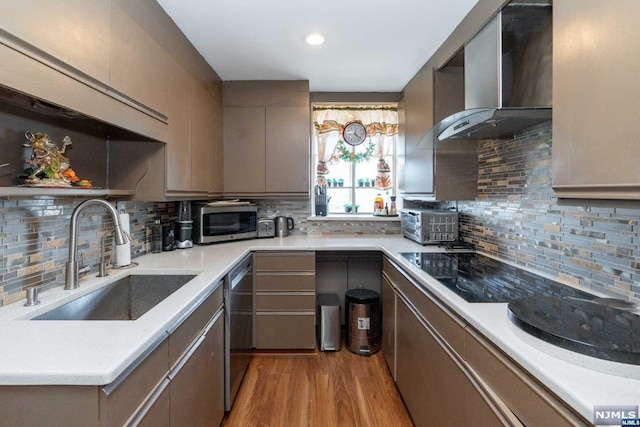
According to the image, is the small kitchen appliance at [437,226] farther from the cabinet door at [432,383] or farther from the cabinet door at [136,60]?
the cabinet door at [136,60]

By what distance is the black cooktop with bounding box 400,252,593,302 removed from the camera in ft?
4.29

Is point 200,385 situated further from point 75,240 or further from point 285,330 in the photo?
point 285,330

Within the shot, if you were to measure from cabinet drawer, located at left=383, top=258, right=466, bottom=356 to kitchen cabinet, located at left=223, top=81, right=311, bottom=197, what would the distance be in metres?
1.43

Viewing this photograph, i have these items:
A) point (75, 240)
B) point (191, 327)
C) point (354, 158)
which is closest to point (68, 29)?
point (75, 240)

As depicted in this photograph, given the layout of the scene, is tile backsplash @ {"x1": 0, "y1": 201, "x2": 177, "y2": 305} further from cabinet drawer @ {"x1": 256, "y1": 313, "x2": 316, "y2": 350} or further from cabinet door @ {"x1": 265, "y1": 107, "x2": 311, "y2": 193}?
cabinet door @ {"x1": 265, "y1": 107, "x2": 311, "y2": 193}

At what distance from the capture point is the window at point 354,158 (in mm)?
3326

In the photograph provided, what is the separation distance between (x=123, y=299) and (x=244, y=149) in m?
1.72

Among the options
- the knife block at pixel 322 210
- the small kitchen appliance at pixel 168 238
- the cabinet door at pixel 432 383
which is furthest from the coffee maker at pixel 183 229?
the cabinet door at pixel 432 383

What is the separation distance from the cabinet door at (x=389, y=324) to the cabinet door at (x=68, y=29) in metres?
1.99

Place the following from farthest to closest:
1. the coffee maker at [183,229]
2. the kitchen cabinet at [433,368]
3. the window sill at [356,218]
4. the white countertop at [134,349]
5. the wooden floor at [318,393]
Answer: the window sill at [356,218] < the coffee maker at [183,229] < the wooden floor at [318,393] < the kitchen cabinet at [433,368] < the white countertop at [134,349]

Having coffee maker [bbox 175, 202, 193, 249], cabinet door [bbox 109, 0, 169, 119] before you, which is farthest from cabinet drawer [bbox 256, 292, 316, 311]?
cabinet door [bbox 109, 0, 169, 119]

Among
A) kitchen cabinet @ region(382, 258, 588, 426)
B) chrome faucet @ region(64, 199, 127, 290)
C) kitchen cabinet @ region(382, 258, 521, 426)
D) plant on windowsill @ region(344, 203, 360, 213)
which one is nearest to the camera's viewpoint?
kitchen cabinet @ region(382, 258, 588, 426)

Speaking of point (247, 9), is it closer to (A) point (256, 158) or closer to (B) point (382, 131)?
(A) point (256, 158)

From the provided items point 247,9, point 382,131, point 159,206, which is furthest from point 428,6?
point 159,206
